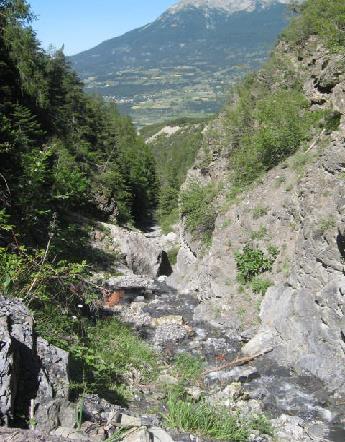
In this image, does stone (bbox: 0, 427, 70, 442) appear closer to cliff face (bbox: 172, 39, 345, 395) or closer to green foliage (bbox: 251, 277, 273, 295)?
cliff face (bbox: 172, 39, 345, 395)

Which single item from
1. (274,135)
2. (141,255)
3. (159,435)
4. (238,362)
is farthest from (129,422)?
(141,255)

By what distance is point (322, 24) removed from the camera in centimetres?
3278

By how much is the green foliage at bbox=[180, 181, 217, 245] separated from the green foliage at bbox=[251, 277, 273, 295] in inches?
296

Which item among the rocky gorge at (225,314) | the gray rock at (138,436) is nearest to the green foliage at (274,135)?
the rocky gorge at (225,314)

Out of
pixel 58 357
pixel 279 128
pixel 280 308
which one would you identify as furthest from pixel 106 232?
pixel 58 357

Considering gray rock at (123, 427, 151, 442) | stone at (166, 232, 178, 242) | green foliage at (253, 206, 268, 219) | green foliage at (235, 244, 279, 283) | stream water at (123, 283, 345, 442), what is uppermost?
gray rock at (123, 427, 151, 442)

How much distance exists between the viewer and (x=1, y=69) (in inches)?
1202

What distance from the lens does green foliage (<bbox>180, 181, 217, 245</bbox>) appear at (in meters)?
31.0

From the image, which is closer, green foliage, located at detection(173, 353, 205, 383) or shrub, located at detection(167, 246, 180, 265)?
green foliage, located at detection(173, 353, 205, 383)

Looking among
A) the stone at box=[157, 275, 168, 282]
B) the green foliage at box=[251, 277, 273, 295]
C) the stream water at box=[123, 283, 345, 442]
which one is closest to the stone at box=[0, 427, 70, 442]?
the stream water at box=[123, 283, 345, 442]

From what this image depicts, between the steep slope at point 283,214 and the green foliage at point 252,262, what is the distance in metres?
0.05

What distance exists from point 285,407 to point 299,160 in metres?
13.2

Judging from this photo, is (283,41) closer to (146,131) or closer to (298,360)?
(298,360)

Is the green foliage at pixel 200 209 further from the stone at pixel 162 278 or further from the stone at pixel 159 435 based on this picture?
the stone at pixel 159 435
